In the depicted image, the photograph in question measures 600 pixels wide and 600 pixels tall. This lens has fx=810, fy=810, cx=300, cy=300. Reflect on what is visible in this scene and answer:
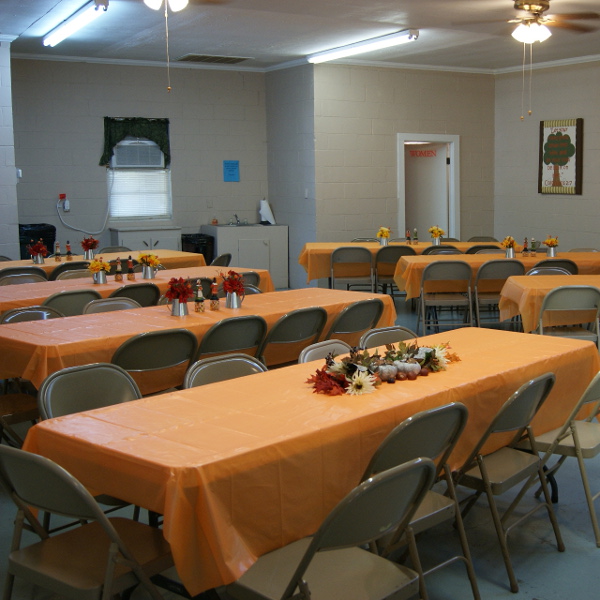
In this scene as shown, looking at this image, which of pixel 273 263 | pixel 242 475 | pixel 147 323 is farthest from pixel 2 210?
pixel 242 475

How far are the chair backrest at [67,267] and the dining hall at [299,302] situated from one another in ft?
0.26

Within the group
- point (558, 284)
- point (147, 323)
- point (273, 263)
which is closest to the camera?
point (147, 323)

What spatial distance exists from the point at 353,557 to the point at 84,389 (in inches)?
53.6

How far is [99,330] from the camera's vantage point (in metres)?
4.46

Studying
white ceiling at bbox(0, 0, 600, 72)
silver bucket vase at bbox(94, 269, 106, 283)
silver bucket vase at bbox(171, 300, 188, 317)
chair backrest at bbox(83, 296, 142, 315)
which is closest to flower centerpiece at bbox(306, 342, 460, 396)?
silver bucket vase at bbox(171, 300, 188, 317)

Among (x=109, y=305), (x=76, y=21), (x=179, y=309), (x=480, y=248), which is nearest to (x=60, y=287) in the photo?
(x=109, y=305)

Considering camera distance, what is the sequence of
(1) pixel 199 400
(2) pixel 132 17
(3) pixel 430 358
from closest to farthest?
(1) pixel 199 400 < (3) pixel 430 358 < (2) pixel 132 17

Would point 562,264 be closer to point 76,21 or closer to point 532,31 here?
point 532,31

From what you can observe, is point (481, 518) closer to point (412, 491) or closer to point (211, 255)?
point (412, 491)

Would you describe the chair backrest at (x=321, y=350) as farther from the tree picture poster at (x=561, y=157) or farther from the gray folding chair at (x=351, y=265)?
the tree picture poster at (x=561, y=157)

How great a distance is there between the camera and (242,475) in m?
2.40

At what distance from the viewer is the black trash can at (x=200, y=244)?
11164 millimetres

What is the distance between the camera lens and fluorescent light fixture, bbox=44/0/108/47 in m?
7.24

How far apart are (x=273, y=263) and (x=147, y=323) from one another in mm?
6917
